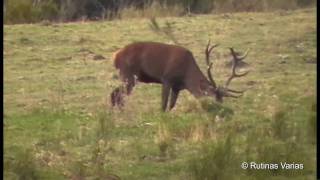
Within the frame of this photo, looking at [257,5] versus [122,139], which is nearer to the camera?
[122,139]

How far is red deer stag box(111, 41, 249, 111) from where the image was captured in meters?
11.7

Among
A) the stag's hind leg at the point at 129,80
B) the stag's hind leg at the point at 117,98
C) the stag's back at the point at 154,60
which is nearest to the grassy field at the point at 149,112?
the stag's hind leg at the point at 117,98

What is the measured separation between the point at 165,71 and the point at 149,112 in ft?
2.20


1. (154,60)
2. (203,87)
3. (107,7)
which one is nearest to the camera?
(154,60)

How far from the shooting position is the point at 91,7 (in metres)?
24.0

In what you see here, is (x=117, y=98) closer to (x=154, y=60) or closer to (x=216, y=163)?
(x=154, y=60)

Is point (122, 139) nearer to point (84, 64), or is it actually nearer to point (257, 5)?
point (84, 64)

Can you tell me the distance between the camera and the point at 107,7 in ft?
76.8

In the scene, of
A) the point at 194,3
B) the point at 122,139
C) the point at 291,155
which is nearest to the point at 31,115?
the point at 122,139

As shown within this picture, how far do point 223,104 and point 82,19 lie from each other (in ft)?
35.3

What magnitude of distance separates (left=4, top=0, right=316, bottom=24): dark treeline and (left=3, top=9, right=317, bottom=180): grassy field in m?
2.91

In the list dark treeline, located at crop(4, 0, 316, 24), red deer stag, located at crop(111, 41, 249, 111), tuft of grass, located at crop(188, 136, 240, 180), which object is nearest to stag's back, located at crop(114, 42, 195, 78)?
red deer stag, located at crop(111, 41, 249, 111)

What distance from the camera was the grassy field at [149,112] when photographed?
27.9ft

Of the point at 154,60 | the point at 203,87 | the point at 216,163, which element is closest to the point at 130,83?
the point at 154,60
